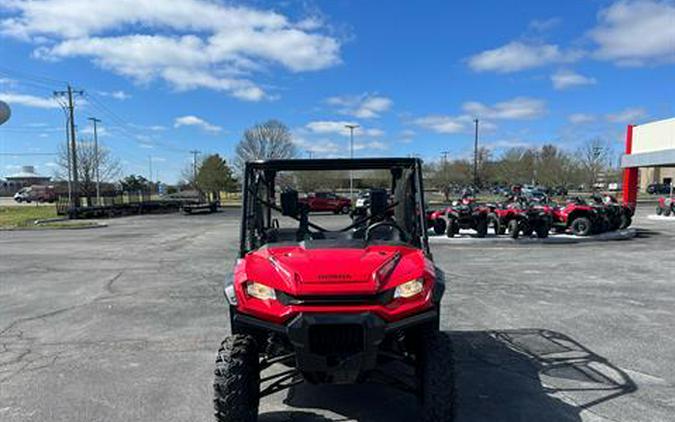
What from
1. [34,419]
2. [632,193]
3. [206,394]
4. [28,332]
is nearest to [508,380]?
[206,394]

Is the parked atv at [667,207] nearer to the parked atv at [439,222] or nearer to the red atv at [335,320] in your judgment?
the parked atv at [439,222]

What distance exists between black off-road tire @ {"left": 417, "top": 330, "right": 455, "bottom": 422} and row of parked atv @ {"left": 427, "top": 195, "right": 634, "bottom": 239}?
13.8 m

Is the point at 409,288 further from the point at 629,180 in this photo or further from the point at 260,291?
the point at 629,180

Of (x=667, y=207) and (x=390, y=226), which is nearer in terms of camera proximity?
(x=390, y=226)

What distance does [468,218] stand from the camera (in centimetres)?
1666

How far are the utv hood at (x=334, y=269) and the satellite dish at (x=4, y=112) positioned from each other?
3871cm

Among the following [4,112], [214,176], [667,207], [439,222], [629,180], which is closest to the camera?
[439,222]

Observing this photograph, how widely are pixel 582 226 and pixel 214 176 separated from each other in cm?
4630

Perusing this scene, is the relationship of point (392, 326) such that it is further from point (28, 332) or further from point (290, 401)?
point (28, 332)

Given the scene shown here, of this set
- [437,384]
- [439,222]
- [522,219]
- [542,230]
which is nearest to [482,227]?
[522,219]

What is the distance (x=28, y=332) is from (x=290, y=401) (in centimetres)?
410

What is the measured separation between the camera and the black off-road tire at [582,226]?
55.3 feet

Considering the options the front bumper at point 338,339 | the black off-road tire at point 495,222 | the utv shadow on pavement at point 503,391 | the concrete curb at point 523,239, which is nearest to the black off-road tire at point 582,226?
the concrete curb at point 523,239

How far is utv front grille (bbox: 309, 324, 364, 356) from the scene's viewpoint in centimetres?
303
